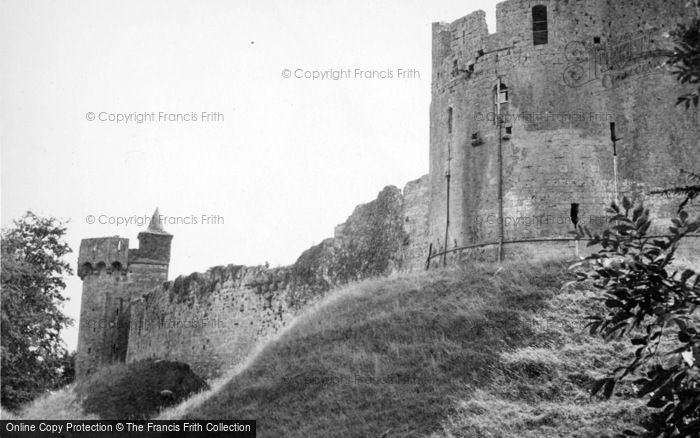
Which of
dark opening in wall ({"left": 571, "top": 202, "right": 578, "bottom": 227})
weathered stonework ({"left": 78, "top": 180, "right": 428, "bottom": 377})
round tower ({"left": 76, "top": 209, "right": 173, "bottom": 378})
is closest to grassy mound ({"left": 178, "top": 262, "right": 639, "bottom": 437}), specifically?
dark opening in wall ({"left": 571, "top": 202, "right": 578, "bottom": 227})

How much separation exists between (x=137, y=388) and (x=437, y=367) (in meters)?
15.3

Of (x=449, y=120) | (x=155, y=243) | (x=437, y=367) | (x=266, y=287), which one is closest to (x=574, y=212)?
(x=449, y=120)

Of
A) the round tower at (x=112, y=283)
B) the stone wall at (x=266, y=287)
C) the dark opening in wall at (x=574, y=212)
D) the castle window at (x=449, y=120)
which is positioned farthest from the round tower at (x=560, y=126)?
the round tower at (x=112, y=283)

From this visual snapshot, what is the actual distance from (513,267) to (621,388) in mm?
5437

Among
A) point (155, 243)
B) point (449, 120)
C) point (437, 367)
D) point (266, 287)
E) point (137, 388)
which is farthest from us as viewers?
point (155, 243)

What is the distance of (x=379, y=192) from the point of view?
2623cm

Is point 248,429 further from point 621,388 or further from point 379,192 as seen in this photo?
point 379,192

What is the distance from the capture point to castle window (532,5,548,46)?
1969cm

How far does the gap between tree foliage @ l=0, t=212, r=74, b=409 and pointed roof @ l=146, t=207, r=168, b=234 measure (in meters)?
7.53

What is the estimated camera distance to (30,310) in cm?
2541

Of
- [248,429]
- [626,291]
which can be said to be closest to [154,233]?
[248,429]

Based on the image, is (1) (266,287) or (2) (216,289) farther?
(2) (216,289)

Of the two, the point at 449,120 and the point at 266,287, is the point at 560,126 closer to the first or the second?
the point at 449,120

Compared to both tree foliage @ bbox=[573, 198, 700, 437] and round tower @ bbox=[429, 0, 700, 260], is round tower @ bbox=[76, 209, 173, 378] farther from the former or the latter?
tree foliage @ bbox=[573, 198, 700, 437]
